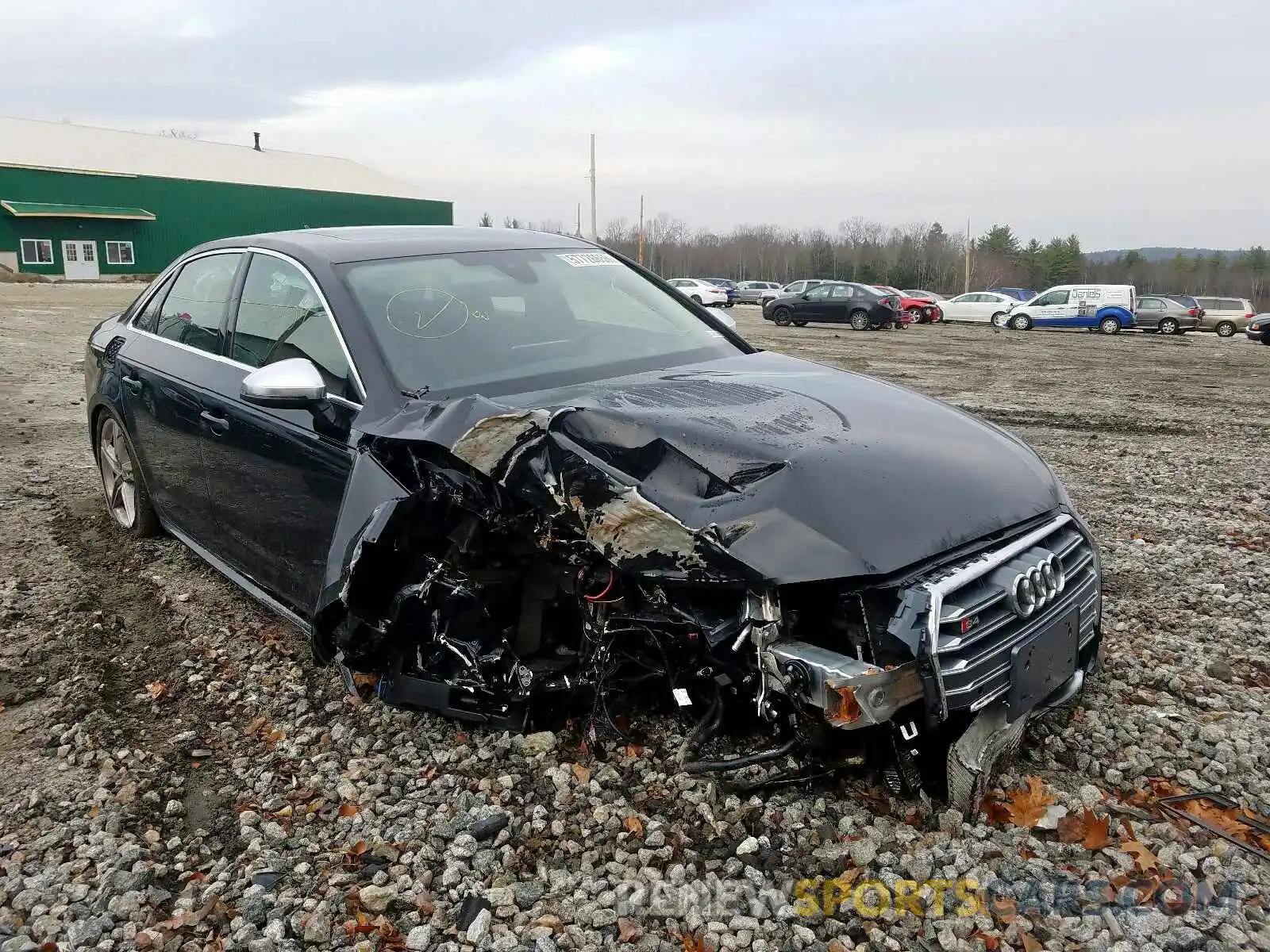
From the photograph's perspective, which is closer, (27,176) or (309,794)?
(309,794)

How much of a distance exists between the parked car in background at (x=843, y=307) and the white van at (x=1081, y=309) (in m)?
5.55

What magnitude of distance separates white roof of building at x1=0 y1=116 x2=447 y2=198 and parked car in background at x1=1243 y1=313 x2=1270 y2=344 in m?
41.6

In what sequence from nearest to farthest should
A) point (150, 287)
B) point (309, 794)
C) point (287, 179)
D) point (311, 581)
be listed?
1. point (309, 794)
2. point (311, 581)
3. point (150, 287)
4. point (287, 179)

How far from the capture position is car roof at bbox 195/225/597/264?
A: 3.60 metres

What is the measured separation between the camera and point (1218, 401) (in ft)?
37.8

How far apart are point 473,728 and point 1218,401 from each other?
38.7 ft

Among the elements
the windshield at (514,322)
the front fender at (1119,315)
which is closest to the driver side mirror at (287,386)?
the windshield at (514,322)

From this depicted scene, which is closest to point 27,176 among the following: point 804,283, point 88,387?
point 804,283

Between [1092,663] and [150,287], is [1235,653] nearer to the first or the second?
[1092,663]

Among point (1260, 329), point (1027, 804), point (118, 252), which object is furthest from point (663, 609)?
point (118, 252)

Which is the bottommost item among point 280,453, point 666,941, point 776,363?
point 666,941

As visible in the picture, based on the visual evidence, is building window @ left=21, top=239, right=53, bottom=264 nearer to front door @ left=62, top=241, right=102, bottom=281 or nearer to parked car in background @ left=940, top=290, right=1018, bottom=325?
front door @ left=62, top=241, right=102, bottom=281

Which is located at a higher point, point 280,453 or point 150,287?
point 150,287

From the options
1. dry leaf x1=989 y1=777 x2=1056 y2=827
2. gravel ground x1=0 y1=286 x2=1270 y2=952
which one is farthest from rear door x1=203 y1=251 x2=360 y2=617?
dry leaf x1=989 y1=777 x2=1056 y2=827
